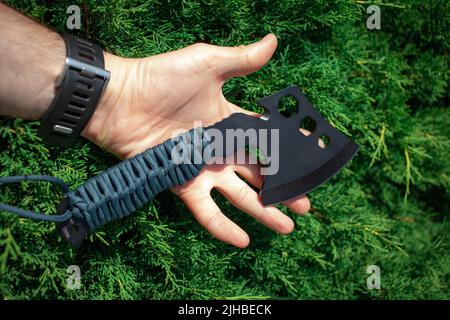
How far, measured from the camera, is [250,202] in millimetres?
2109

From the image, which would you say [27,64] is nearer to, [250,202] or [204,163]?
[204,163]

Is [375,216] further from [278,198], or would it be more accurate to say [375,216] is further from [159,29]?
[159,29]

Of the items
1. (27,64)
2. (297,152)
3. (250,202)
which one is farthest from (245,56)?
(27,64)

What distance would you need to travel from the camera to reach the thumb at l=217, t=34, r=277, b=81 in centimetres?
196

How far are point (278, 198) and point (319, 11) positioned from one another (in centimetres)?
95

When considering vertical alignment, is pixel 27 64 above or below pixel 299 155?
above

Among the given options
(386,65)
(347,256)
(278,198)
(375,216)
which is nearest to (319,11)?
(386,65)

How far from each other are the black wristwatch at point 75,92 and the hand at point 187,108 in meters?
0.11

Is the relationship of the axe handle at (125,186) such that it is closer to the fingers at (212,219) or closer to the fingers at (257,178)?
the fingers at (212,219)

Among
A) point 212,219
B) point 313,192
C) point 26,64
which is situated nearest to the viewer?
point 26,64

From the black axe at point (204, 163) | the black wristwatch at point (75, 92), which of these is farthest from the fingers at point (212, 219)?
the black wristwatch at point (75, 92)

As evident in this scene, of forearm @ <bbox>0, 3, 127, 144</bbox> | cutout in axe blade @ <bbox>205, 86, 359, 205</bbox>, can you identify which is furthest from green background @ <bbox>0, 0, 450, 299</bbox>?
cutout in axe blade @ <bbox>205, 86, 359, 205</bbox>

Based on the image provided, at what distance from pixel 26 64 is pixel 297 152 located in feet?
3.88

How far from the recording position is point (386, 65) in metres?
2.52
